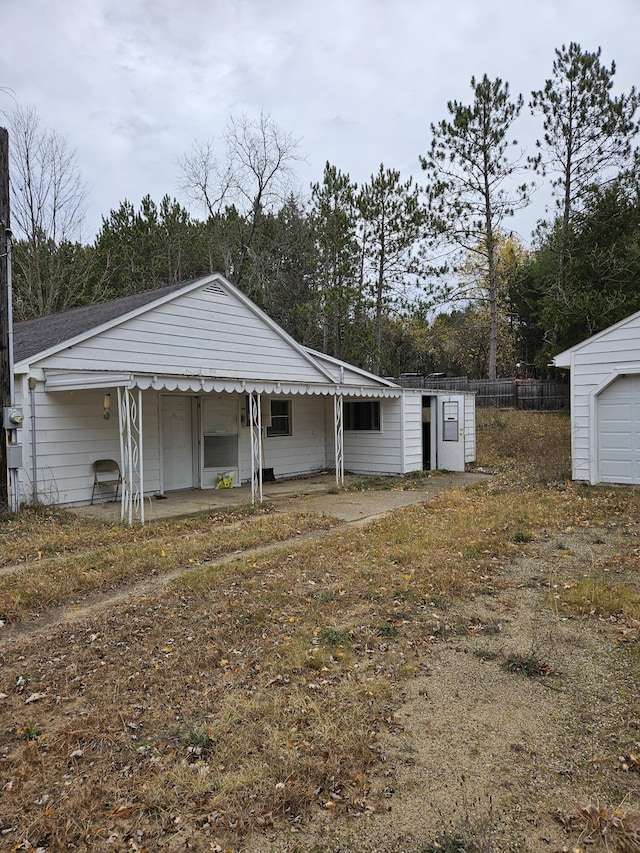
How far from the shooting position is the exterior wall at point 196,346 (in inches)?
400

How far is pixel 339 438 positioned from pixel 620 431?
5821 mm

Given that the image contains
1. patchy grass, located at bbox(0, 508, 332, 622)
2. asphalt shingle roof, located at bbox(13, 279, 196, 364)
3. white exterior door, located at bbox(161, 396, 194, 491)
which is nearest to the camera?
patchy grass, located at bbox(0, 508, 332, 622)

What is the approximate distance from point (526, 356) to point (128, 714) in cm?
2966

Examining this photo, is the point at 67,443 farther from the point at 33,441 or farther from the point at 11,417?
the point at 11,417

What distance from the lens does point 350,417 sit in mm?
15055

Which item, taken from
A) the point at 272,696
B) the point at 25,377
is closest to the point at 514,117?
the point at 25,377

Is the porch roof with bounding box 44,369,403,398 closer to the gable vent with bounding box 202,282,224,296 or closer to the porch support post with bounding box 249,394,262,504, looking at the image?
the porch support post with bounding box 249,394,262,504

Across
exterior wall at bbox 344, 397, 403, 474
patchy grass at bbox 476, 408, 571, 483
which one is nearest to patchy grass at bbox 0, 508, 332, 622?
exterior wall at bbox 344, 397, 403, 474

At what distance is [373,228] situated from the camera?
22188 mm

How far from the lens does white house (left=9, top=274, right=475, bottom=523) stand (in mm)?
9242

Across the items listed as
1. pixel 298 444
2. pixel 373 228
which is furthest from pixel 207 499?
pixel 373 228

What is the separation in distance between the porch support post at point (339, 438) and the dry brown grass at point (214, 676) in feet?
16.6

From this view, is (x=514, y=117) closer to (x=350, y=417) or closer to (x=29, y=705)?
(x=350, y=417)

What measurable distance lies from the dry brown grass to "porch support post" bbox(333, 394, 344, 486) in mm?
5062
